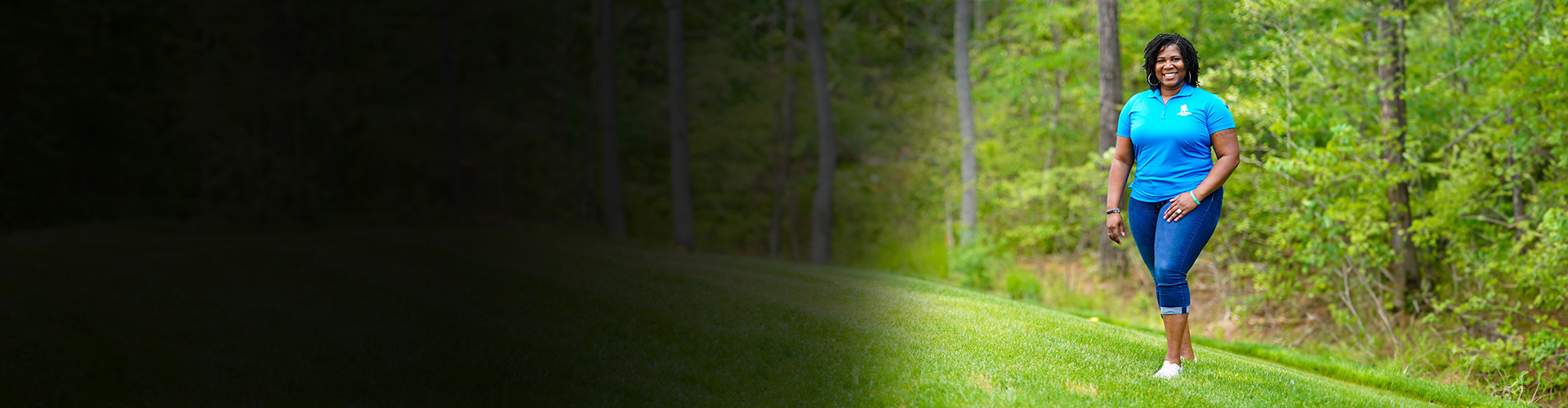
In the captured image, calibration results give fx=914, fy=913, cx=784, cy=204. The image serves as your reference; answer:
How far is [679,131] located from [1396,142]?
11483 millimetres

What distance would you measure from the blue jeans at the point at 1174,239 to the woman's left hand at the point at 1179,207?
0.11ft

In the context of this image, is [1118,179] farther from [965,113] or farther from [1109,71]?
[965,113]

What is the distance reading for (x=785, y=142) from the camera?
73.9 feet

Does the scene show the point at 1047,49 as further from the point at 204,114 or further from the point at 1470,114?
the point at 204,114

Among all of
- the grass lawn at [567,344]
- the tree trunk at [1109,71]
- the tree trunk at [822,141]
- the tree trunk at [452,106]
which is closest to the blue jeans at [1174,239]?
the grass lawn at [567,344]

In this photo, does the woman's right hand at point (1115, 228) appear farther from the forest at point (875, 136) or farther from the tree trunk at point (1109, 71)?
the tree trunk at point (1109, 71)

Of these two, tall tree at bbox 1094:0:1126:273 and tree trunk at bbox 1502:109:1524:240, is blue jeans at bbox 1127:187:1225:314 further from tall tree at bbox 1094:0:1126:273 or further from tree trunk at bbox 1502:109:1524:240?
tall tree at bbox 1094:0:1126:273

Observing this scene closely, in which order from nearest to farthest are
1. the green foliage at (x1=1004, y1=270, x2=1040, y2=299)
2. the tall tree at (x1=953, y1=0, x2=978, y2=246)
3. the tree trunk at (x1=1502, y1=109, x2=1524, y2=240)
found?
the tree trunk at (x1=1502, y1=109, x2=1524, y2=240)
the green foliage at (x1=1004, y1=270, x2=1040, y2=299)
the tall tree at (x1=953, y1=0, x2=978, y2=246)

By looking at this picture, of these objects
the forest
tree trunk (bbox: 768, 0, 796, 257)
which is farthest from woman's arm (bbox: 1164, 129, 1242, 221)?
tree trunk (bbox: 768, 0, 796, 257)

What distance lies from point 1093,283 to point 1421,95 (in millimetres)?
5365

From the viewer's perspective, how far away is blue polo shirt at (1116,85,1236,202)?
442cm

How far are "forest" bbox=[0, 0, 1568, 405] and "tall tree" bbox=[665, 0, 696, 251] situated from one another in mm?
57

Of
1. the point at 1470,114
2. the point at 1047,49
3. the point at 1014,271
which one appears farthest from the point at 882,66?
the point at 1470,114

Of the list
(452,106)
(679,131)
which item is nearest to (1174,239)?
(679,131)
